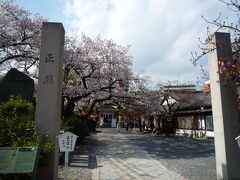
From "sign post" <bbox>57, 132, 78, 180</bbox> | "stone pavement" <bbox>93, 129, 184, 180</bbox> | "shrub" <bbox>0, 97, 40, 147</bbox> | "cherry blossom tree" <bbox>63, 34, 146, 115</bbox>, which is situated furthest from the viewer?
"cherry blossom tree" <bbox>63, 34, 146, 115</bbox>

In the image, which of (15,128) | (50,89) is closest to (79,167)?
(50,89)

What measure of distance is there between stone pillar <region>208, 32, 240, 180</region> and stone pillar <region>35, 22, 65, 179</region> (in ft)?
16.3

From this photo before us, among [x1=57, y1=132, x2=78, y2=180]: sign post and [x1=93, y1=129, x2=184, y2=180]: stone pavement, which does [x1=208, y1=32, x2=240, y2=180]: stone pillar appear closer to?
[x1=93, y1=129, x2=184, y2=180]: stone pavement

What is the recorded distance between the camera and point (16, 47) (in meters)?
18.5

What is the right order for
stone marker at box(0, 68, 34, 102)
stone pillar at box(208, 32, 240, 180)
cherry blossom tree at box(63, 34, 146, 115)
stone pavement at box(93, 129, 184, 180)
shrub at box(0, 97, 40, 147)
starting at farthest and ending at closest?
cherry blossom tree at box(63, 34, 146, 115)
stone marker at box(0, 68, 34, 102)
stone pavement at box(93, 129, 184, 180)
stone pillar at box(208, 32, 240, 180)
shrub at box(0, 97, 40, 147)

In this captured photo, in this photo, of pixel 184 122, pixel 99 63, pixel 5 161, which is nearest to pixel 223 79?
pixel 5 161

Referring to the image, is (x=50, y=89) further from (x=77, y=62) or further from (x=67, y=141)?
(x=77, y=62)

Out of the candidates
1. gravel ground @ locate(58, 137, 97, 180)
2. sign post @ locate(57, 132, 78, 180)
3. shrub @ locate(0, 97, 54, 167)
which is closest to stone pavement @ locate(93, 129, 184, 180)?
gravel ground @ locate(58, 137, 97, 180)

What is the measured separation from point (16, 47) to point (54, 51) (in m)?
10.1

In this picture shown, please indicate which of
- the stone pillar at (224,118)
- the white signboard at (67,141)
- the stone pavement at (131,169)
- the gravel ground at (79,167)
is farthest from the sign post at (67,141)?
the stone pillar at (224,118)

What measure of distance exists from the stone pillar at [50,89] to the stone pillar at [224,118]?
4.98 meters

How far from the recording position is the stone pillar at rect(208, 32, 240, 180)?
28.9ft

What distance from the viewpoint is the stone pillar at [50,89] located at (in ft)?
29.2

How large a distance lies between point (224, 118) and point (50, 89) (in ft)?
18.0
